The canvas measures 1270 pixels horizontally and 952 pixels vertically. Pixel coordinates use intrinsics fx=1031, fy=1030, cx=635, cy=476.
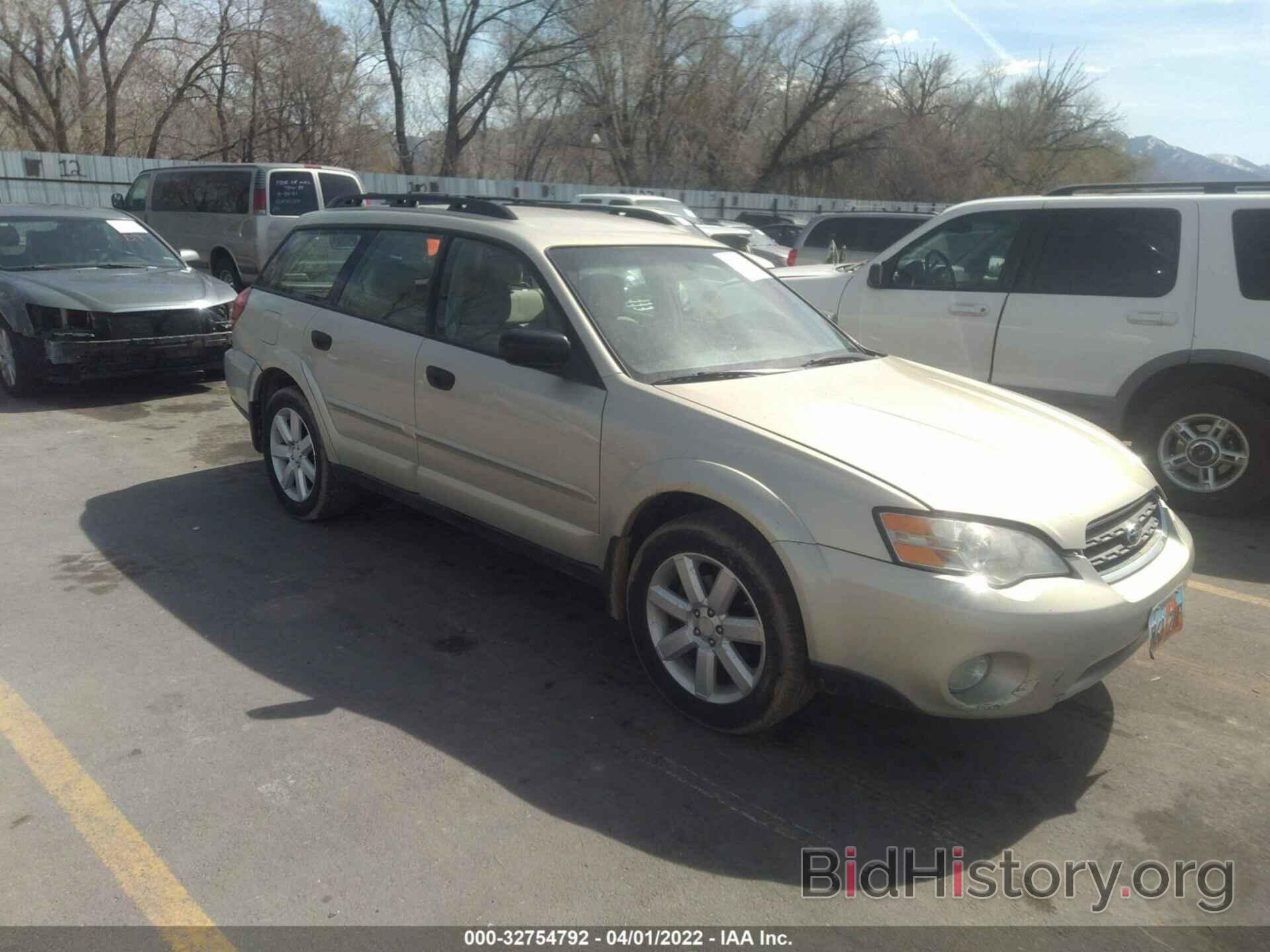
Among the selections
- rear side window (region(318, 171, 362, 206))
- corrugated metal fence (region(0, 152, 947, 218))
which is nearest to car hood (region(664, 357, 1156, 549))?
rear side window (region(318, 171, 362, 206))

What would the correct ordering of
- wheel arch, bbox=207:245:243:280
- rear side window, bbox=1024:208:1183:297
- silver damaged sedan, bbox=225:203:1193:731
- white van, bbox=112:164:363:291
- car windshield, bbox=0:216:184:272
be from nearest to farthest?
silver damaged sedan, bbox=225:203:1193:731 → rear side window, bbox=1024:208:1183:297 → car windshield, bbox=0:216:184:272 → white van, bbox=112:164:363:291 → wheel arch, bbox=207:245:243:280

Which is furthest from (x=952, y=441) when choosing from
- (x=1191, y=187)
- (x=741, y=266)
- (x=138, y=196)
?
(x=138, y=196)

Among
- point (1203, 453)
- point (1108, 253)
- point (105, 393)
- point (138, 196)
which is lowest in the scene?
point (105, 393)

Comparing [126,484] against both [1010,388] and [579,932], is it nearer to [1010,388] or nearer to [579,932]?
[579,932]

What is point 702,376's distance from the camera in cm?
400

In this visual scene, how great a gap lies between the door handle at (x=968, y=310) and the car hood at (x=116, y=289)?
20.0 feet

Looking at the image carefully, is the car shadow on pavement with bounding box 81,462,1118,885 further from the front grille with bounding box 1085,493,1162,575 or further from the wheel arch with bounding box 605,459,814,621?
the front grille with bounding box 1085,493,1162,575

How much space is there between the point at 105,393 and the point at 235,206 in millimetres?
6493

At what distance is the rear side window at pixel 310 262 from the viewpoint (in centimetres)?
541

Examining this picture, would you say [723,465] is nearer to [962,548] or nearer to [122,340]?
[962,548]

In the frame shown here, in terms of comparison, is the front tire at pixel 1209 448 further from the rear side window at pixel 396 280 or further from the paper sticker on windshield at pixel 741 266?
the rear side window at pixel 396 280

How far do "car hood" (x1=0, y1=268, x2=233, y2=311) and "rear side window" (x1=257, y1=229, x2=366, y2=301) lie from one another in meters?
3.00

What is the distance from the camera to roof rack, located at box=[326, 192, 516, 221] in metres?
4.80

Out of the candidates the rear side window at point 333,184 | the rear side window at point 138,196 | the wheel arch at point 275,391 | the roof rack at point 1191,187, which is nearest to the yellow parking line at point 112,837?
the wheel arch at point 275,391
